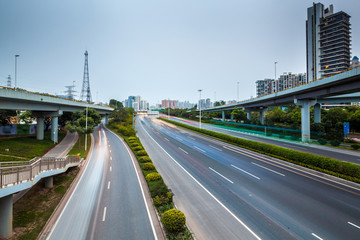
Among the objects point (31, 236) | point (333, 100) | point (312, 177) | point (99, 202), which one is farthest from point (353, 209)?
point (333, 100)

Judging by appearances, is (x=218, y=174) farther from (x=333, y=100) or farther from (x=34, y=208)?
(x=333, y=100)

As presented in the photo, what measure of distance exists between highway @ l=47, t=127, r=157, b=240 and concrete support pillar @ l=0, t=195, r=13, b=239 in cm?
238

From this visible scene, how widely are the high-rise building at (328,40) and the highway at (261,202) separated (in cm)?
9326

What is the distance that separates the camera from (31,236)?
9.58 metres

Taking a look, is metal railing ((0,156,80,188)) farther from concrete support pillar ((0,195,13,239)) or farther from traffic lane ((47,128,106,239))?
traffic lane ((47,128,106,239))

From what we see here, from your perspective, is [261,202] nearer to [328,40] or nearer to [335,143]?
[335,143]

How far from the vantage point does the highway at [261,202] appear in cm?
935

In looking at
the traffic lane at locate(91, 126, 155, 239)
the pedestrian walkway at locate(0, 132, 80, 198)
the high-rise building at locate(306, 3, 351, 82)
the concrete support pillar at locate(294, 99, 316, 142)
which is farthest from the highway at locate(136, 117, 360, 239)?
the high-rise building at locate(306, 3, 351, 82)

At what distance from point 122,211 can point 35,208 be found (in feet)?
22.9

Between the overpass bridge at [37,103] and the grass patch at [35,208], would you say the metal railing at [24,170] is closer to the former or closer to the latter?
the grass patch at [35,208]

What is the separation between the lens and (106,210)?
1174cm

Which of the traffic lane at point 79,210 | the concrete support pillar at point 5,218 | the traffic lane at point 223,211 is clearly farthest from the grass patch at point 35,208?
the traffic lane at point 223,211

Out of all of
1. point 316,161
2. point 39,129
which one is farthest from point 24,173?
Result: point 39,129

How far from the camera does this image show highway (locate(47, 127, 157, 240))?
960 centimetres
